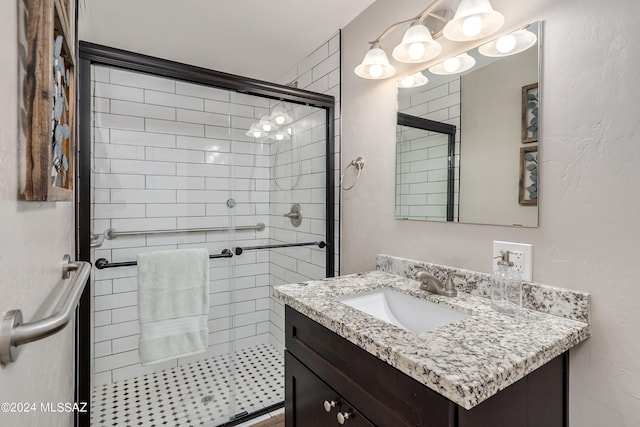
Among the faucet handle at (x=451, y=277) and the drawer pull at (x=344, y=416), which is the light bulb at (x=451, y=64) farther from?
the drawer pull at (x=344, y=416)

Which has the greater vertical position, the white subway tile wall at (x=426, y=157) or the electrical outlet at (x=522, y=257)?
the white subway tile wall at (x=426, y=157)

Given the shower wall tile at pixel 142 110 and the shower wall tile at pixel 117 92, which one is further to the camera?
the shower wall tile at pixel 142 110

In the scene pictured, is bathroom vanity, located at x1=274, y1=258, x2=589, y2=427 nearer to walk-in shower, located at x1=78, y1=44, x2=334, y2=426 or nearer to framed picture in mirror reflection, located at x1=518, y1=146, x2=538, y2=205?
framed picture in mirror reflection, located at x1=518, y1=146, x2=538, y2=205

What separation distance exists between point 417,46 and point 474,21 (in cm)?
23

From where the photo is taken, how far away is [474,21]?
1.07 meters

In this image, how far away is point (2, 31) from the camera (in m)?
0.43

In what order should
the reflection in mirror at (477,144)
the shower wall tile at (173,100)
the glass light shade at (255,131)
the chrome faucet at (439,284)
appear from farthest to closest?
the glass light shade at (255,131) → the shower wall tile at (173,100) → the chrome faucet at (439,284) → the reflection in mirror at (477,144)

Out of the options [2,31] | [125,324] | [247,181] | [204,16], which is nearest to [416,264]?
[247,181]

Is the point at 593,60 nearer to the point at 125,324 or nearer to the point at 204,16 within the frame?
the point at 204,16

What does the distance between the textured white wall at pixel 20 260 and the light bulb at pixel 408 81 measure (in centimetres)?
134

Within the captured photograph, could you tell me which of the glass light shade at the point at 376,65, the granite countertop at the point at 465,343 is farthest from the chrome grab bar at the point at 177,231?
the glass light shade at the point at 376,65

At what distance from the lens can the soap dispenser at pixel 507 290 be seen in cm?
98

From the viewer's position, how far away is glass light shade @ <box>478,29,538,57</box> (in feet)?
3.42

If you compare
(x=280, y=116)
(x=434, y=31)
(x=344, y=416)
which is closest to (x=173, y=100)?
(x=280, y=116)
